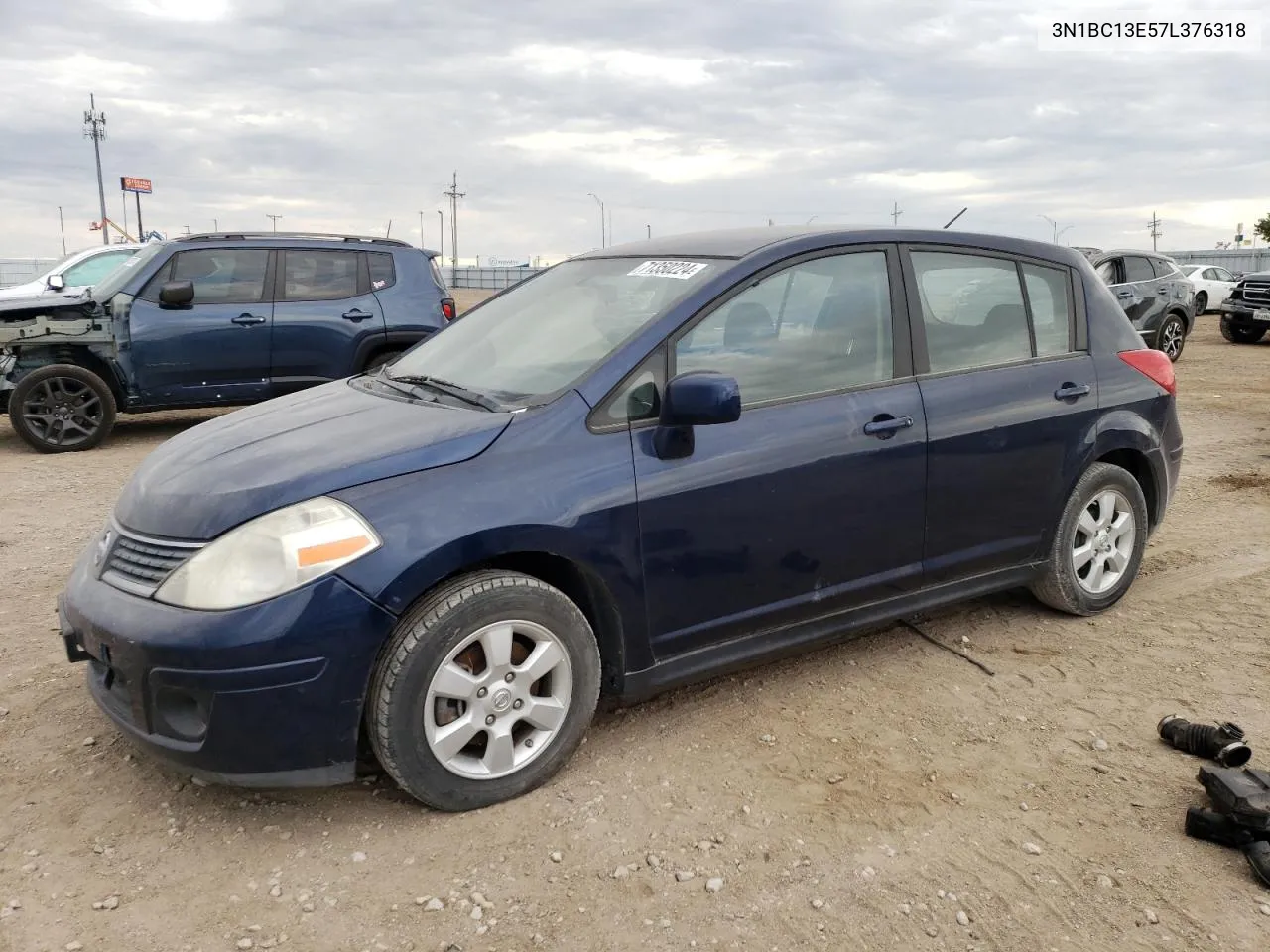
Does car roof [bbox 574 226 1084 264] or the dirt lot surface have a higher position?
car roof [bbox 574 226 1084 264]

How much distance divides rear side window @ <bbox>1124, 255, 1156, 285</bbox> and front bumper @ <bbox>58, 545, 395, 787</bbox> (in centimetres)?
1579

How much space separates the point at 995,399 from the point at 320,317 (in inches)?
271

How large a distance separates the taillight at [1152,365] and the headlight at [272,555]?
3.49 meters

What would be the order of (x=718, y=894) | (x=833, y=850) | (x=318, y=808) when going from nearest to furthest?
(x=718, y=894) < (x=833, y=850) < (x=318, y=808)

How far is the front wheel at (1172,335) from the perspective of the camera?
53.8 ft

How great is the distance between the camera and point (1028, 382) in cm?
421

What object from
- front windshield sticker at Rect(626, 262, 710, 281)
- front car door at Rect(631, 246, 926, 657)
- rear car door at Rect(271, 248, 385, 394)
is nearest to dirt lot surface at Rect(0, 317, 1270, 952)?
front car door at Rect(631, 246, 926, 657)

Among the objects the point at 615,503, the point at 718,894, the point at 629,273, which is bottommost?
the point at 718,894

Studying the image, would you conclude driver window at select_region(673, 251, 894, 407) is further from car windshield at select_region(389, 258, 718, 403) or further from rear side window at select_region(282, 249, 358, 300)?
rear side window at select_region(282, 249, 358, 300)

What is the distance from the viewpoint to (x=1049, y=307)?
444 cm

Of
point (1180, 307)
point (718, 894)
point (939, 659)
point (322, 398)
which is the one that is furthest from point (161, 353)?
point (1180, 307)

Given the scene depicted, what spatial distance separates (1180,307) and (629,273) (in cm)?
1553

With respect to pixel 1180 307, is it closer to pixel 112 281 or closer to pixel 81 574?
pixel 112 281

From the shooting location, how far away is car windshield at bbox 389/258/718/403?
3.45 m
